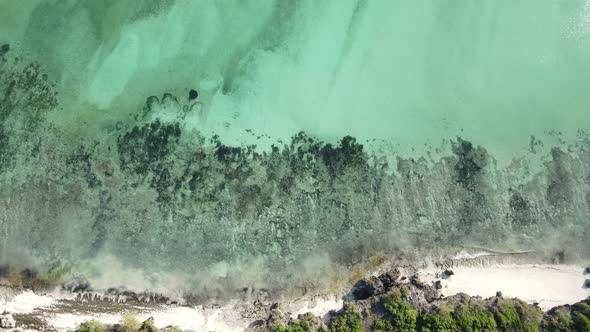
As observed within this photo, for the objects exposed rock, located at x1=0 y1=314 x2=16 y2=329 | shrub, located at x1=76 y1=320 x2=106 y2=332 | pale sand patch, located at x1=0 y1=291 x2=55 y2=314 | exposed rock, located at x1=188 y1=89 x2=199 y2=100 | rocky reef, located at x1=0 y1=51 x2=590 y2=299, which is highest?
exposed rock, located at x1=188 y1=89 x2=199 y2=100


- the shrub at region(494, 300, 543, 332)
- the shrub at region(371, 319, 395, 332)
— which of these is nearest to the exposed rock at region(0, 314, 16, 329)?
the shrub at region(371, 319, 395, 332)

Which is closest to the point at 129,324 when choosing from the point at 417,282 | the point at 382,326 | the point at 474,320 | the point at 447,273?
the point at 382,326

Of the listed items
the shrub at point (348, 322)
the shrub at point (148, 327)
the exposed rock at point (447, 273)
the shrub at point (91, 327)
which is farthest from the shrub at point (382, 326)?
the shrub at point (91, 327)

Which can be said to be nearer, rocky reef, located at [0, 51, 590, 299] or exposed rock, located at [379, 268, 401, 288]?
exposed rock, located at [379, 268, 401, 288]

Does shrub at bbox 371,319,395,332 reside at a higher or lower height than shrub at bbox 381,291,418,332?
lower

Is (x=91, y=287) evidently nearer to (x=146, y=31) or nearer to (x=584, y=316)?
(x=146, y=31)

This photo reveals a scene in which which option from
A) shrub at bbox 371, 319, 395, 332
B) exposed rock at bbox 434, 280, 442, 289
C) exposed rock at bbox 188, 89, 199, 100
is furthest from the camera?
exposed rock at bbox 188, 89, 199, 100

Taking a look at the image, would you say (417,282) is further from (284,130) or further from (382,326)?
(284,130)

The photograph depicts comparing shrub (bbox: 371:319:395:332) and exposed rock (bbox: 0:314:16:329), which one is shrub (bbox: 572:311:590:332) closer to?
shrub (bbox: 371:319:395:332)
